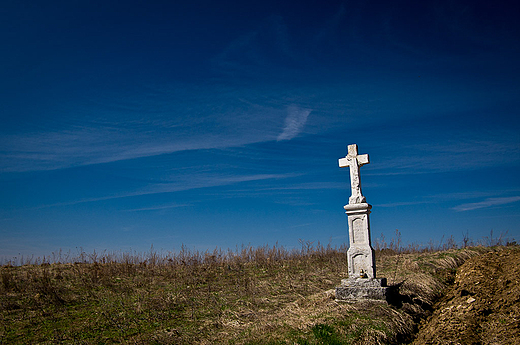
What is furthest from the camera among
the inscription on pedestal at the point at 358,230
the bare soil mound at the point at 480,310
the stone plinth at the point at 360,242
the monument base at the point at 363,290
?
the inscription on pedestal at the point at 358,230

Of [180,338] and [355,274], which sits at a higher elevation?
[355,274]

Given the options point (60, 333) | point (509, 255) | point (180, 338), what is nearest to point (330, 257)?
point (509, 255)

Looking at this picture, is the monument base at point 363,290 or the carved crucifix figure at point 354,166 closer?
the monument base at point 363,290

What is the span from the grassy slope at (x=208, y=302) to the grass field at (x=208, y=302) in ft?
0.09

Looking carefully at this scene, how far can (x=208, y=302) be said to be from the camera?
10531mm

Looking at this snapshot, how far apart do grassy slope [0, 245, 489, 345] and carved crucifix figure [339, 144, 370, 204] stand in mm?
2523

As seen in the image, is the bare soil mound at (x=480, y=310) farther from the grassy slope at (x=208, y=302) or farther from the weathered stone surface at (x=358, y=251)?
the weathered stone surface at (x=358, y=251)

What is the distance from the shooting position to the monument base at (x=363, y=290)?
330 inches

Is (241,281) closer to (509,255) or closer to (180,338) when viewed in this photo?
(180,338)

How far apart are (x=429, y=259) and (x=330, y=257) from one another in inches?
185

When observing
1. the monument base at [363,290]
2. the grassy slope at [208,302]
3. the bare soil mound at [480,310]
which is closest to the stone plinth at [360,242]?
the monument base at [363,290]

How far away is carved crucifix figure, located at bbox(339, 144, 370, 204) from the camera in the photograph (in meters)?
9.30

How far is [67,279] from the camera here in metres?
12.9

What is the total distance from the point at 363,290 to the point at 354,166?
3.08m
